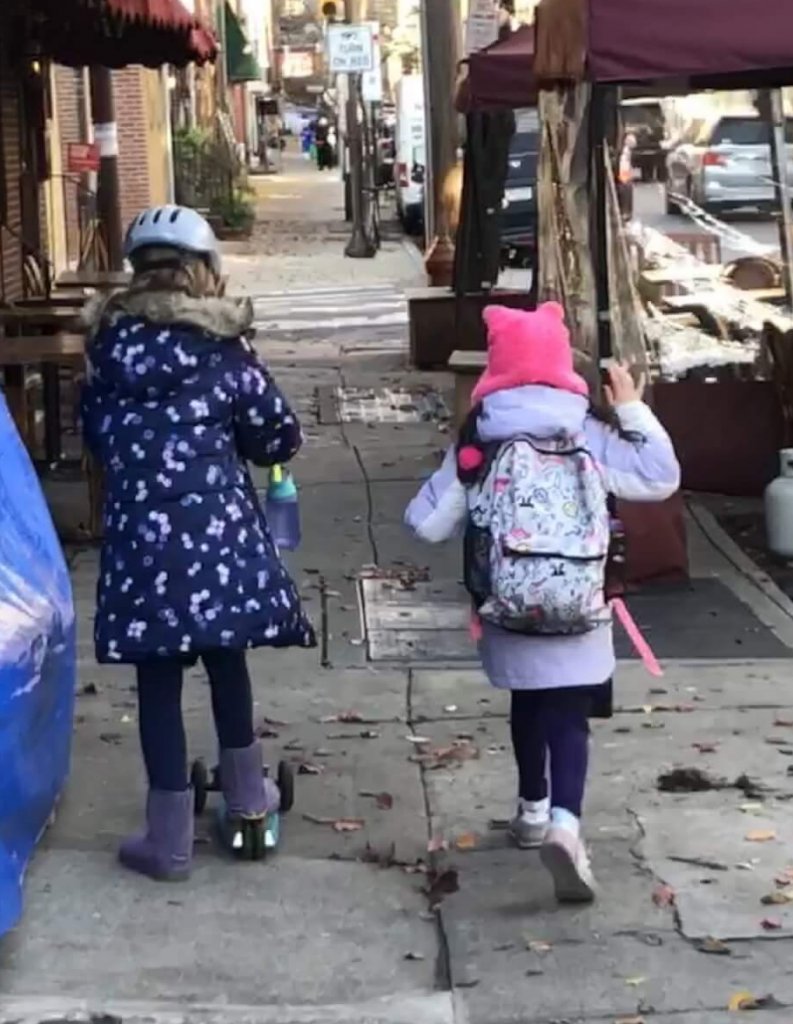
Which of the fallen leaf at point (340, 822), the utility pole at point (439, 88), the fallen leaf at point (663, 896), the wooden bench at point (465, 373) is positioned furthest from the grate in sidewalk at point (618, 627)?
the utility pole at point (439, 88)

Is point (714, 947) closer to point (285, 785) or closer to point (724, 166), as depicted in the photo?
point (285, 785)

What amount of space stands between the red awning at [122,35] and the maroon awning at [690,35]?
15.8 ft

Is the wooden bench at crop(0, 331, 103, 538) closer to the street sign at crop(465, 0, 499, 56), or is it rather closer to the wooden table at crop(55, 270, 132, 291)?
the wooden table at crop(55, 270, 132, 291)

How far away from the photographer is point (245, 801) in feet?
17.1

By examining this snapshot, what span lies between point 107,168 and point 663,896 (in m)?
12.9

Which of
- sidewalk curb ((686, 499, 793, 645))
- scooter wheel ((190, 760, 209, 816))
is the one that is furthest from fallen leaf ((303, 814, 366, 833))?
sidewalk curb ((686, 499, 793, 645))

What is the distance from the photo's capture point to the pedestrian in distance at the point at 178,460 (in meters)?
4.88

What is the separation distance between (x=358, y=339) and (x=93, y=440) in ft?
41.6

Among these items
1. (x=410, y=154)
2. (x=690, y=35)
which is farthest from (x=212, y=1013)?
(x=410, y=154)

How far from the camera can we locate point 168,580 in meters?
4.87

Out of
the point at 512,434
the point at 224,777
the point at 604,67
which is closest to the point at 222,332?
the point at 512,434

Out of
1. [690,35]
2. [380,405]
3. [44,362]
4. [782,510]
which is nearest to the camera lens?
[690,35]

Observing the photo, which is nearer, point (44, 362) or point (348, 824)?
point (348, 824)

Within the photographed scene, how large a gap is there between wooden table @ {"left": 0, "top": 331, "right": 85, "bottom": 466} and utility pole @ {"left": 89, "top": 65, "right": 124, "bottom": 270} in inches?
245
